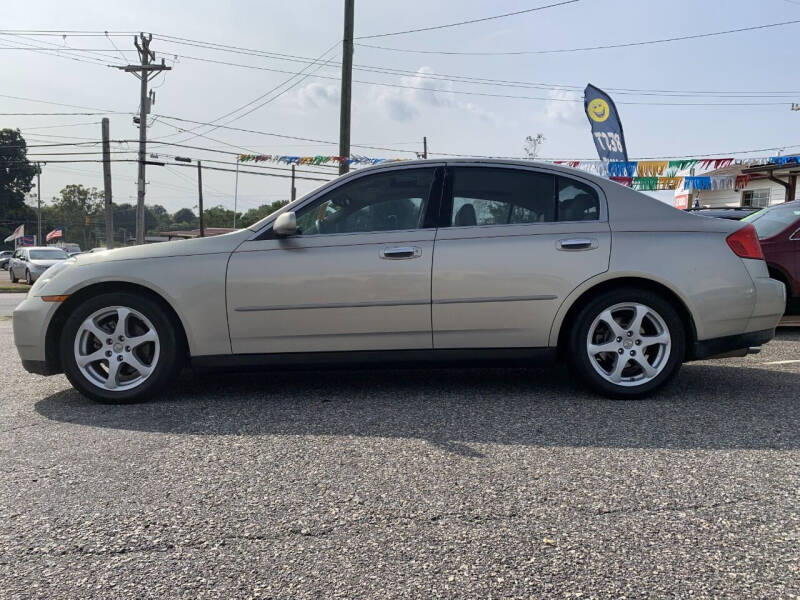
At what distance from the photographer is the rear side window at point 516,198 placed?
439 centimetres

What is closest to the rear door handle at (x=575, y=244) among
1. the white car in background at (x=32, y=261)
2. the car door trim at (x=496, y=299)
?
the car door trim at (x=496, y=299)

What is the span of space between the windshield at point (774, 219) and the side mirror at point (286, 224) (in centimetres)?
520

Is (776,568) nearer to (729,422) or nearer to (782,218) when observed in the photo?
(729,422)

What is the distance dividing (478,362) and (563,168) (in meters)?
1.46

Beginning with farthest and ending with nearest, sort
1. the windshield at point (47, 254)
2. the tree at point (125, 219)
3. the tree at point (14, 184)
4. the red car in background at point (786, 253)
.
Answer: the tree at point (125, 219), the tree at point (14, 184), the windshield at point (47, 254), the red car in background at point (786, 253)

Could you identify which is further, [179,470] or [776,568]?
[179,470]

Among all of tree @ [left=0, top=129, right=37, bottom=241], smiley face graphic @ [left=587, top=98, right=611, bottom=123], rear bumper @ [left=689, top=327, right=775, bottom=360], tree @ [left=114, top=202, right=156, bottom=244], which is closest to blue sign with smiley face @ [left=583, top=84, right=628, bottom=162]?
smiley face graphic @ [left=587, top=98, right=611, bottom=123]

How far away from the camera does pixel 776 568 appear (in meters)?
2.08

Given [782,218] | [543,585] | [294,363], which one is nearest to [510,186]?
[294,363]

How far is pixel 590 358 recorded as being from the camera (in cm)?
423

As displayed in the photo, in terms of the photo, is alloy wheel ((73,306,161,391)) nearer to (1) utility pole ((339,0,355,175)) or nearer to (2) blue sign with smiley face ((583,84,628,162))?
(1) utility pole ((339,0,355,175))

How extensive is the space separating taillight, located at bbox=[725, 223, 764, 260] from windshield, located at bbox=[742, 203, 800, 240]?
3.00m

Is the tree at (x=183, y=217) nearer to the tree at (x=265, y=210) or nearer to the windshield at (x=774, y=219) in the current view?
the tree at (x=265, y=210)


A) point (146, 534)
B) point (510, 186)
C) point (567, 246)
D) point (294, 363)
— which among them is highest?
point (510, 186)
